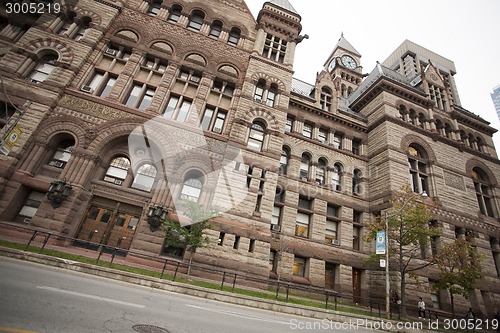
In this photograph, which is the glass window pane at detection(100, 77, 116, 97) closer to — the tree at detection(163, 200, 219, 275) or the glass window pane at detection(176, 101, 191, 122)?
the glass window pane at detection(176, 101, 191, 122)

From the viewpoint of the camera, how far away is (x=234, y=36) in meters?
24.6

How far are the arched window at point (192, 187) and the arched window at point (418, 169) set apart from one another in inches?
762

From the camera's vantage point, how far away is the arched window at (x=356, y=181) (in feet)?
76.6

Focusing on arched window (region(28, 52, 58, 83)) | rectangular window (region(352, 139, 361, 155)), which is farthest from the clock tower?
arched window (region(28, 52, 58, 83))

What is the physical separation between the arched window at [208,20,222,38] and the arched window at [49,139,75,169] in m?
16.2

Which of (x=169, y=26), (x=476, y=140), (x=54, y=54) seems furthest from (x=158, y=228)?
(x=476, y=140)

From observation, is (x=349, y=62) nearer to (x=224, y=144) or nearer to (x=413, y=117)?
(x=413, y=117)

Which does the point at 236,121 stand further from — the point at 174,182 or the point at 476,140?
the point at 476,140

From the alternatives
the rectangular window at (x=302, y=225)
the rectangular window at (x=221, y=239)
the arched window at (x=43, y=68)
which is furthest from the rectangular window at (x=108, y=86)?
the rectangular window at (x=302, y=225)

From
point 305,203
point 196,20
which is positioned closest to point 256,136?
point 305,203

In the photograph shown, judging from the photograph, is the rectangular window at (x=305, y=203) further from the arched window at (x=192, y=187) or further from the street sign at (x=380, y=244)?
the arched window at (x=192, y=187)

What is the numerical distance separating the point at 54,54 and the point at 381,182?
2916 cm

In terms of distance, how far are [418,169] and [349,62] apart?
42.4 metres

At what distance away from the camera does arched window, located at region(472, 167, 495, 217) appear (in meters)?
24.8
